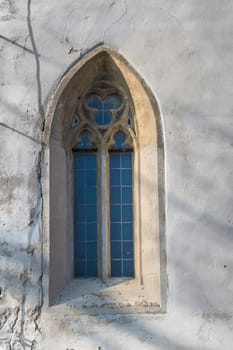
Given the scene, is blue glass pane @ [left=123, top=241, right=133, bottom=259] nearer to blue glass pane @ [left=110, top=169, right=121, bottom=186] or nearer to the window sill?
the window sill

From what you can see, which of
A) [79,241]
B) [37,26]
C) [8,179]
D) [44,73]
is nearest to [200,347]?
[79,241]

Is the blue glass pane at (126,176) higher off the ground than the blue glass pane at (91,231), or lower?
higher

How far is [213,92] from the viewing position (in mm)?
5035

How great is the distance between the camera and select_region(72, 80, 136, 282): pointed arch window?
526cm

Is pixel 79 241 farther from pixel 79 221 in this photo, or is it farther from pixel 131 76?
pixel 131 76

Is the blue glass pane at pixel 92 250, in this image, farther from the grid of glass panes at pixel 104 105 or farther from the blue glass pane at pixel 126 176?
the grid of glass panes at pixel 104 105

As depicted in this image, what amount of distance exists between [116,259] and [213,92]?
1866mm

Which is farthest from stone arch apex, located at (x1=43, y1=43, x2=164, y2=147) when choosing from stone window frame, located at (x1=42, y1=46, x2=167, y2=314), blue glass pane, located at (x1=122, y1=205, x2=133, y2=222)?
blue glass pane, located at (x1=122, y1=205, x2=133, y2=222)

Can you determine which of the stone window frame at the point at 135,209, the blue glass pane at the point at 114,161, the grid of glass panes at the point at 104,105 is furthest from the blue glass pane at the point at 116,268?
the grid of glass panes at the point at 104,105

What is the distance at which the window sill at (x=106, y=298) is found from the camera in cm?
482

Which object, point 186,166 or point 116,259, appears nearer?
point 186,166

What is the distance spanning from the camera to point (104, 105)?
545cm

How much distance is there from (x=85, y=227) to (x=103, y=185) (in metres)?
0.45

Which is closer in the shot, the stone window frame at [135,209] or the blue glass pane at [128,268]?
the stone window frame at [135,209]
